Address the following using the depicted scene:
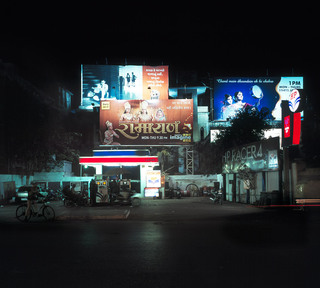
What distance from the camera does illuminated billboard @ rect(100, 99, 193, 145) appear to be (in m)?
34.4

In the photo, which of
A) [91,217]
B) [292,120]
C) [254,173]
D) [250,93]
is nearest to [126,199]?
[91,217]

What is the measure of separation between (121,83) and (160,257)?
113ft

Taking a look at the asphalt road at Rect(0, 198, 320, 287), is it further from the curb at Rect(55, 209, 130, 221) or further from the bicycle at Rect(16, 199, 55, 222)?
the curb at Rect(55, 209, 130, 221)

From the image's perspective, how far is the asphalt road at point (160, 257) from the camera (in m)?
6.38

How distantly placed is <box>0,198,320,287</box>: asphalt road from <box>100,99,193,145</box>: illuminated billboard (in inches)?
849

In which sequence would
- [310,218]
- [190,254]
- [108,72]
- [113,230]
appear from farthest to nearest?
[108,72], [310,218], [113,230], [190,254]

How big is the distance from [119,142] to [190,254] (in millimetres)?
26608

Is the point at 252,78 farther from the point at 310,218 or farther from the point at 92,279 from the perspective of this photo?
the point at 92,279

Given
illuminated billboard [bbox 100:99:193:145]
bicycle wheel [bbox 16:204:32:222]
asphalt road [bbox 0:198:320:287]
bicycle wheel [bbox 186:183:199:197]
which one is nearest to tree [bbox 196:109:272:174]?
illuminated billboard [bbox 100:99:193:145]

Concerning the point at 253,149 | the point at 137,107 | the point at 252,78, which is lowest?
the point at 253,149

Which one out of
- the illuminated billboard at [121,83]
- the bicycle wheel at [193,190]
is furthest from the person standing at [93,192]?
the illuminated billboard at [121,83]

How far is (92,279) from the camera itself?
6.45 meters

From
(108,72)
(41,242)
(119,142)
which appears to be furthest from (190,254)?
(108,72)

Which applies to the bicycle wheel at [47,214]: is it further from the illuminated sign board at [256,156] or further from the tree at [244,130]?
the tree at [244,130]
